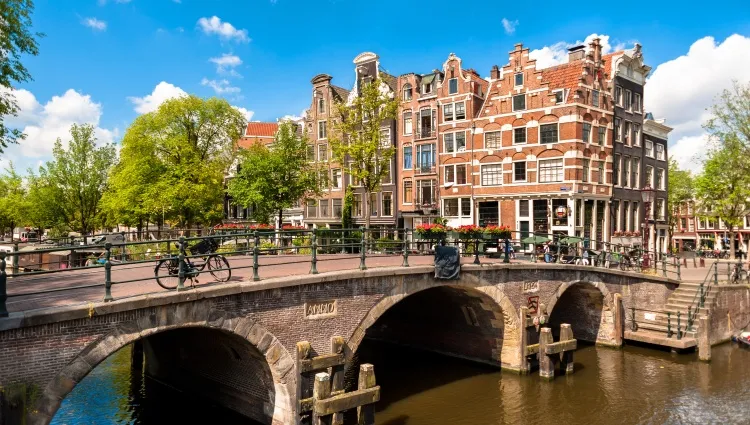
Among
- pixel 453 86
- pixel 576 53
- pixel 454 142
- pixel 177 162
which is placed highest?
pixel 576 53

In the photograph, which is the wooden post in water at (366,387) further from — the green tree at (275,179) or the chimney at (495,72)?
the chimney at (495,72)

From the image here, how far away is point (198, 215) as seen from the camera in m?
35.0

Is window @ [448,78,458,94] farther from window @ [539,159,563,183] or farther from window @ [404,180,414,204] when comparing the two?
window @ [539,159,563,183]

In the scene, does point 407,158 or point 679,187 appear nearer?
point 407,158

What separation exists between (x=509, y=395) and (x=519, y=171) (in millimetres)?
20645

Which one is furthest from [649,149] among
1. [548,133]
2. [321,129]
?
[321,129]

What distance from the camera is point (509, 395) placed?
15141 mm

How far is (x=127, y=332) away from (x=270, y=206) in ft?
71.3

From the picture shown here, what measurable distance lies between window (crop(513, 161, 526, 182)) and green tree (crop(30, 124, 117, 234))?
32192 millimetres

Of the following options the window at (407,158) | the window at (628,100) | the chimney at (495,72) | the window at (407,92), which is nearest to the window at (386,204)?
the window at (407,158)

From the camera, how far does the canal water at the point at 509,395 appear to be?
13.2 meters

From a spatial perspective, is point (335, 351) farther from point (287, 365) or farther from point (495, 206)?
point (495, 206)

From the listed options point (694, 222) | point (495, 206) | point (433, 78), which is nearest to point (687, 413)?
point (495, 206)

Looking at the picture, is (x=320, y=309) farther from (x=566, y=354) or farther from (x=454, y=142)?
(x=454, y=142)
